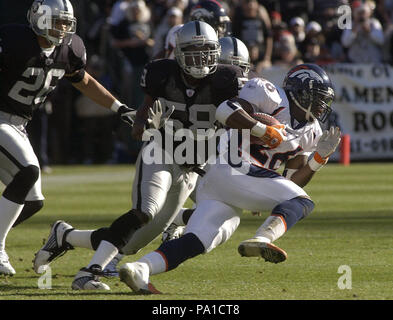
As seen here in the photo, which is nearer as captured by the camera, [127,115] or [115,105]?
[127,115]

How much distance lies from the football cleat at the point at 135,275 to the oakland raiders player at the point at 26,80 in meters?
1.26

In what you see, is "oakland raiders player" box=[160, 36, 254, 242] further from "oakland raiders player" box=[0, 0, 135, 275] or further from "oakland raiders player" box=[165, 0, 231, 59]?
"oakland raiders player" box=[165, 0, 231, 59]

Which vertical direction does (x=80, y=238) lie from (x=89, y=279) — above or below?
above

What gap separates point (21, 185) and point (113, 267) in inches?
30.5

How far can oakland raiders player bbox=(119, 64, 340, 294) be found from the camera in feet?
17.3

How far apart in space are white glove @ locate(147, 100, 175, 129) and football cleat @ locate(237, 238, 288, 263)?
3.58 feet

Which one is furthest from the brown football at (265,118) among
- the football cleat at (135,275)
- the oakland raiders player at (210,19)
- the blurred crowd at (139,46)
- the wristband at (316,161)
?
the blurred crowd at (139,46)

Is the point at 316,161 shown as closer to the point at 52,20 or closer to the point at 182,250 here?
the point at 182,250

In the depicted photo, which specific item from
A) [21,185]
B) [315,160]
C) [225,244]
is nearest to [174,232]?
[225,244]

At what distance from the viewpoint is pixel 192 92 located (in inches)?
241

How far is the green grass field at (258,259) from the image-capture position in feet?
18.2

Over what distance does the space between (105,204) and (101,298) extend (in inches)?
206

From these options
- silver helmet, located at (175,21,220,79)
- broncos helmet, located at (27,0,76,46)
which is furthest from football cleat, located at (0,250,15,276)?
silver helmet, located at (175,21,220,79)

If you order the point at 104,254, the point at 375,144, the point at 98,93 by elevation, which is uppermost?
the point at 375,144
